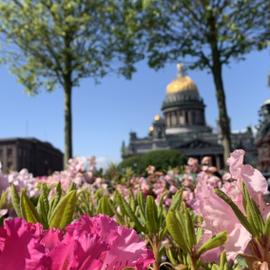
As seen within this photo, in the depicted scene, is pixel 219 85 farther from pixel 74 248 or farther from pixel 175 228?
pixel 74 248

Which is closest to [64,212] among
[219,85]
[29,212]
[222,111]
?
[29,212]

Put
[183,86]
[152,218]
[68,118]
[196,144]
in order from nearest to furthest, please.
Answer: [152,218], [68,118], [196,144], [183,86]

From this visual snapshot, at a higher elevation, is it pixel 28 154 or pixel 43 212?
pixel 28 154

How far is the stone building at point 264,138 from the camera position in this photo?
56.5ft

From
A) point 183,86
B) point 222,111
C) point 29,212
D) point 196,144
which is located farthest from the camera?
point 183,86

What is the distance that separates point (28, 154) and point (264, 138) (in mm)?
87557

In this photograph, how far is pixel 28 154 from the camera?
10125 cm

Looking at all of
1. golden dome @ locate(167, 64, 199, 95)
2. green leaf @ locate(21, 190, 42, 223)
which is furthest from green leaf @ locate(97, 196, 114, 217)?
golden dome @ locate(167, 64, 199, 95)

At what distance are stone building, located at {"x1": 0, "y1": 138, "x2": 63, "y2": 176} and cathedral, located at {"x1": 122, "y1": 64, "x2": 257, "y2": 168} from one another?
20644mm

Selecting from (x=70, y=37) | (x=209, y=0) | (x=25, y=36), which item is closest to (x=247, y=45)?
(x=209, y=0)

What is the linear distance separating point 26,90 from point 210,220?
679 inches

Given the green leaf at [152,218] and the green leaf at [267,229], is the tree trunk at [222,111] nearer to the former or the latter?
the green leaf at [152,218]

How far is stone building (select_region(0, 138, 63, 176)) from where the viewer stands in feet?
321

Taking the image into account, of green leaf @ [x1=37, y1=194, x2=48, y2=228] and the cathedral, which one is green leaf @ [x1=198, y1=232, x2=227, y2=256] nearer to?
green leaf @ [x1=37, y1=194, x2=48, y2=228]
